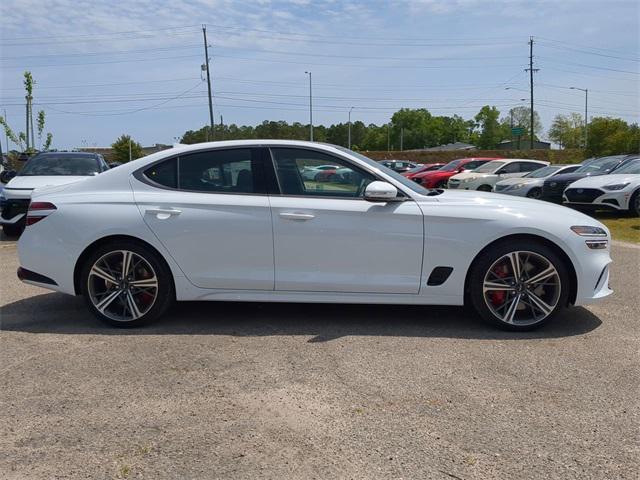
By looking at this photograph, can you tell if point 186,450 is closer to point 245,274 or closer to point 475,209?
point 245,274

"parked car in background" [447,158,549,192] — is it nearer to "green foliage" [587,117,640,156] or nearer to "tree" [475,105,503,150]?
"green foliage" [587,117,640,156]

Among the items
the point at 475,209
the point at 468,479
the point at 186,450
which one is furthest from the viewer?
the point at 475,209

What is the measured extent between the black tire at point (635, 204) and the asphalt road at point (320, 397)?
8.40 m

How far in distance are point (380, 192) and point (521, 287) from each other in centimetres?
134

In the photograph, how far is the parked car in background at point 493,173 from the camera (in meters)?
19.0

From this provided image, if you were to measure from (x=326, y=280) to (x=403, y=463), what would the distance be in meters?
2.01

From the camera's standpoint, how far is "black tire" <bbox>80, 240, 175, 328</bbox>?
458cm

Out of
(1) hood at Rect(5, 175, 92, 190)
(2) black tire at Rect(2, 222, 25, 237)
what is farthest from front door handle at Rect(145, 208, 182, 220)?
(2) black tire at Rect(2, 222, 25, 237)

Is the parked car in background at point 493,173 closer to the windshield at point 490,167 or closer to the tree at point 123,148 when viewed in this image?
the windshield at point 490,167

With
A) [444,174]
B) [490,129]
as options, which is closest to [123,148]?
[444,174]

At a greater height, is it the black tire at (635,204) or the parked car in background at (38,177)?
the parked car in background at (38,177)

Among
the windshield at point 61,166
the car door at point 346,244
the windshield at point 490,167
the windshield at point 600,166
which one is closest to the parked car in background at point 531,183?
the windshield at point 600,166

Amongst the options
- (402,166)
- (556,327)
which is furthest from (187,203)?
(402,166)

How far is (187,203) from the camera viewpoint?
4590 millimetres
